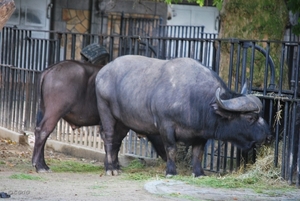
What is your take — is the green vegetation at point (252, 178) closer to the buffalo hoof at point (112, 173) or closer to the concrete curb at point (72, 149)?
the buffalo hoof at point (112, 173)

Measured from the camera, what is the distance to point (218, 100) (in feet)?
33.8

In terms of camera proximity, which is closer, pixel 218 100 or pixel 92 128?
pixel 218 100

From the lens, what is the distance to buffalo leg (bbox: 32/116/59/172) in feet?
38.3

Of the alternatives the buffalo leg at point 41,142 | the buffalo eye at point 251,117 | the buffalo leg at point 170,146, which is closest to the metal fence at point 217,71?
the buffalo eye at point 251,117

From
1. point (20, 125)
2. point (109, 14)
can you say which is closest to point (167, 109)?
point (20, 125)

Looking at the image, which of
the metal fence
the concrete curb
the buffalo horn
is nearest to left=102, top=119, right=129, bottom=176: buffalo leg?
the metal fence

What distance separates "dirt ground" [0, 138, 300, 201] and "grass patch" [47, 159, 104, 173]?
1.63 feet

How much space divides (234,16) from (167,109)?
335 cm

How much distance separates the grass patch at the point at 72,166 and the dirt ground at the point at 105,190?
50cm

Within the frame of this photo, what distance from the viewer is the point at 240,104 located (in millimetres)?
10320

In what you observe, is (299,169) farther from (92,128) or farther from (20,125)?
(20,125)

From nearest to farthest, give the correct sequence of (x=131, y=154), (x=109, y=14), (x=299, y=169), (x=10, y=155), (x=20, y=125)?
1. (x=299, y=169)
2. (x=131, y=154)
3. (x=10, y=155)
4. (x=20, y=125)
5. (x=109, y=14)

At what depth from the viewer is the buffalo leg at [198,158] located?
10922 millimetres

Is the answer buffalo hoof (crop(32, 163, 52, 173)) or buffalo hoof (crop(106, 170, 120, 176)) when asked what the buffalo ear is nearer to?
buffalo hoof (crop(106, 170, 120, 176))
